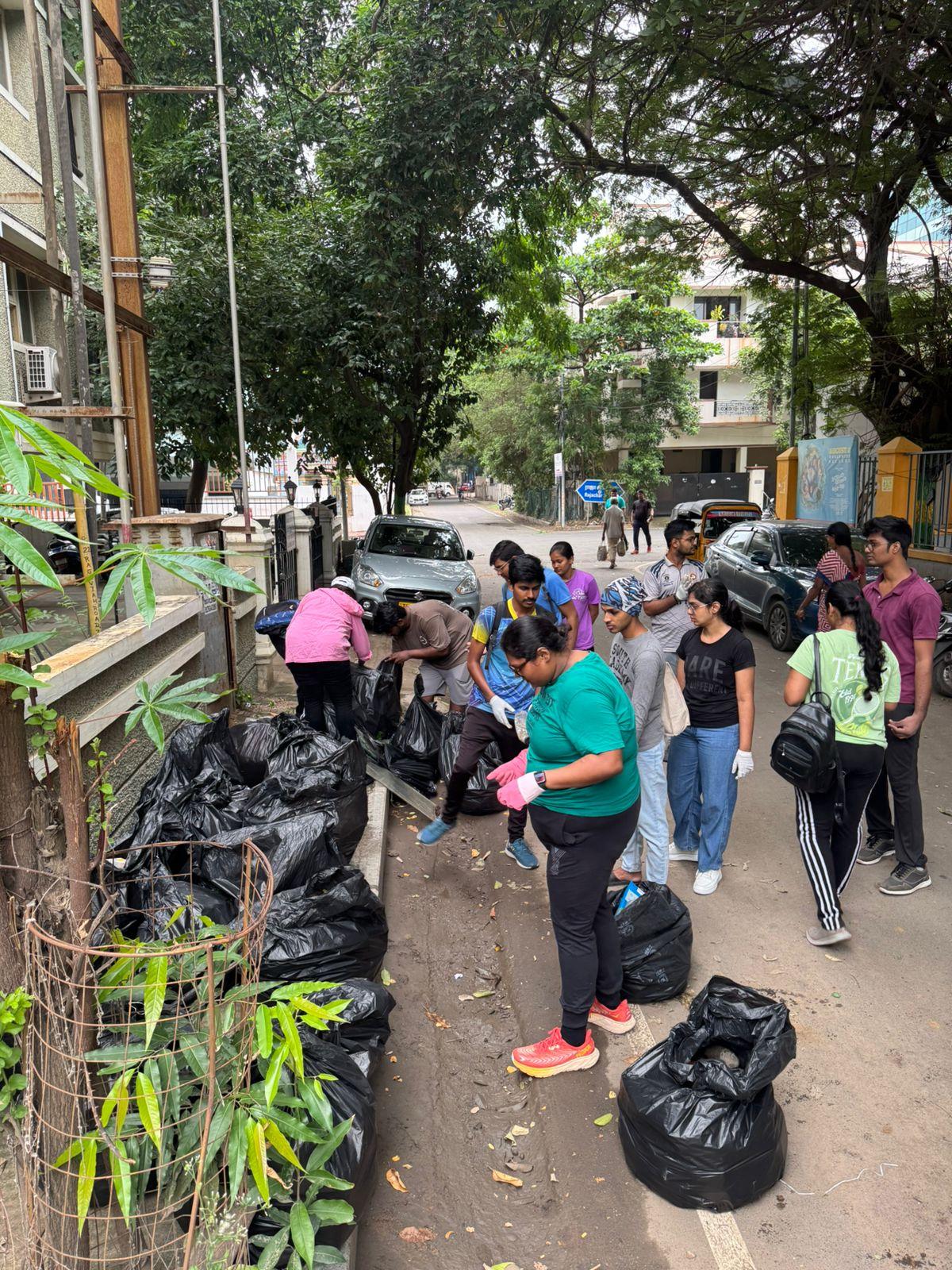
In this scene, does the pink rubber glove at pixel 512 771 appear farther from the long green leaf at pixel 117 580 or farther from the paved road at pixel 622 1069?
the long green leaf at pixel 117 580

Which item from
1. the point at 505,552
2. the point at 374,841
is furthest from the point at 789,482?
the point at 374,841

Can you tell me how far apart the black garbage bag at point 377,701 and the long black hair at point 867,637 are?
348 centimetres

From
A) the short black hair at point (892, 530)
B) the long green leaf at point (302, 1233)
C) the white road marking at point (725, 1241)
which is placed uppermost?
the short black hair at point (892, 530)

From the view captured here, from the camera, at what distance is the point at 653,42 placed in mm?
8688

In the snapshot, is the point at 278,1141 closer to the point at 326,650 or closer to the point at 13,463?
the point at 13,463

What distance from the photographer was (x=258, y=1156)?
1.89m

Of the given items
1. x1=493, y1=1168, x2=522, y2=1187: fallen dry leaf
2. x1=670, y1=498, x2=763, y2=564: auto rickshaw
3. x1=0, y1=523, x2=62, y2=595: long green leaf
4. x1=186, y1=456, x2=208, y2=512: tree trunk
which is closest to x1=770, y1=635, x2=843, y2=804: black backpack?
x1=493, y1=1168, x2=522, y2=1187: fallen dry leaf

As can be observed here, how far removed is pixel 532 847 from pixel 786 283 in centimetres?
1848

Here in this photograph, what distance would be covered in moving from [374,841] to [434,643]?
1547 millimetres

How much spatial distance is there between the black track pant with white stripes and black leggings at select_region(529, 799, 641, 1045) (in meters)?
1.18

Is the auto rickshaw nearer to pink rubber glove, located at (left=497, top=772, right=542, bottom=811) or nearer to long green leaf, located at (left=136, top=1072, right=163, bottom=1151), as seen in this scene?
pink rubber glove, located at (left=497, top=772, right=542, bottom=811)

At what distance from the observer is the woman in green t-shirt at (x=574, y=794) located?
3121 mm

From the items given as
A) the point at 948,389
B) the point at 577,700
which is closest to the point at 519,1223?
the point at 577,700

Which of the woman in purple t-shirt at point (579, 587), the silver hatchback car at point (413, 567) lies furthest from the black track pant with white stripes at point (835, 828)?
the silver hatchback car at point (413, 567)
